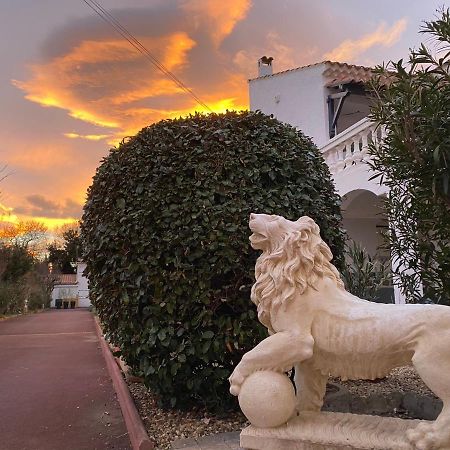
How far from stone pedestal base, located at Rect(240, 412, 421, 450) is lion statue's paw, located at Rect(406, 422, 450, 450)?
6 cm

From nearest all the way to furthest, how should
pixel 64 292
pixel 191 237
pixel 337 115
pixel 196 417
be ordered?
pixel 191 237 → pixel 196 417 → pixel 337 115 → pixel 64 292

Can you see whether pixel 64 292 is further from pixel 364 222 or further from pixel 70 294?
pixel 364 222

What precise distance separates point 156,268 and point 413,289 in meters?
2.25

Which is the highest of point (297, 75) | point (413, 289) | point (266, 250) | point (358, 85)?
point (297, 75)

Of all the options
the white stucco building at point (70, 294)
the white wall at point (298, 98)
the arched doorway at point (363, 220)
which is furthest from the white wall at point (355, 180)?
the white stucco building at point (70, 294)

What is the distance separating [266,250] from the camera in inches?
104

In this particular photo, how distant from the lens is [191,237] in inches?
153

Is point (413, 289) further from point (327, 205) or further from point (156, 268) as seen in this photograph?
point (156, 268)

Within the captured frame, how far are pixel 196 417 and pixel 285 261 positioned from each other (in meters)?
2.30

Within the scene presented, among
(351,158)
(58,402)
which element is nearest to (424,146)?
(58,402)

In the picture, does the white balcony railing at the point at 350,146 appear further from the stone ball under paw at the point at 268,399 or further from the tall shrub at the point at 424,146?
the stone ball under paw at the point at 268,399

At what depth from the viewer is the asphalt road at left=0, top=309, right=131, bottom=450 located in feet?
14.1

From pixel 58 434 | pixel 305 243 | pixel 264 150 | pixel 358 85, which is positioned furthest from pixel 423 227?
pixel 358 85

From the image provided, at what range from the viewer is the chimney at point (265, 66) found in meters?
15.7
